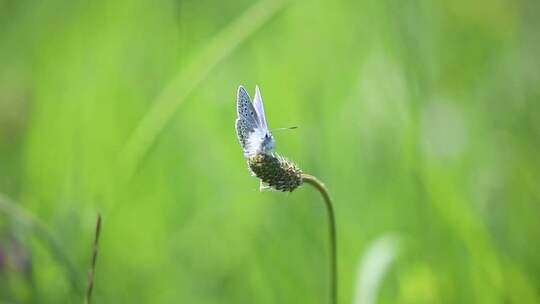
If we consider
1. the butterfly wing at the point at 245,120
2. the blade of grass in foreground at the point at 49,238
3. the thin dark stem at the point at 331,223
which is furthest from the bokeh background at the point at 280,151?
the butterfly wing at the point at 245,120

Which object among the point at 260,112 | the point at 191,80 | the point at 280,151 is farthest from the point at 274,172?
the point at 280,151

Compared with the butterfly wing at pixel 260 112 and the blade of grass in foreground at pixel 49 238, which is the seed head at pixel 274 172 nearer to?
the butterfly wing at pixel 260 112

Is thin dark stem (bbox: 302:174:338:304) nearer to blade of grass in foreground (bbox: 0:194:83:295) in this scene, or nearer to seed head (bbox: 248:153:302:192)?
seed head (bbox: 248:153:302:192)

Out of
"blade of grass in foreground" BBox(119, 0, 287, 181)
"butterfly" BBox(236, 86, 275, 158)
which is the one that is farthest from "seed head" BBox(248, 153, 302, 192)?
"blade of grass in foreground" BBox(119, 0, 287, 181)

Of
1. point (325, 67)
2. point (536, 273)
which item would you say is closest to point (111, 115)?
point (325, 67)

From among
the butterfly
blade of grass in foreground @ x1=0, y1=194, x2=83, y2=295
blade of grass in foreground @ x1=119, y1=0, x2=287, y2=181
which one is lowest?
blade of grass in foreground @ x1=0, y1=194, x2=83, y2=295

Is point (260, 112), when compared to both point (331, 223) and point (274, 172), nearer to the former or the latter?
point (274, 172)
